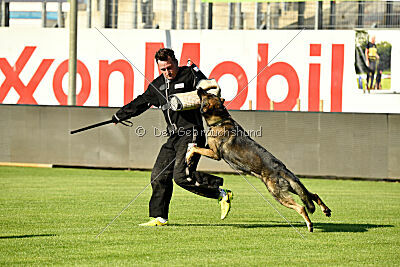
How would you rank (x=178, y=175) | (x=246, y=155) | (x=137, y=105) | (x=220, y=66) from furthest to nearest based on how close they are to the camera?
(x=220, y=66)
(x=137, y=105)
(x=178, y=175)
(x=246, y=155)

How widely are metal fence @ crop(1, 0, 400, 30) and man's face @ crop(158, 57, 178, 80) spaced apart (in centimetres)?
1173

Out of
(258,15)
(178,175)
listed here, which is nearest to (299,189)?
(178,175)

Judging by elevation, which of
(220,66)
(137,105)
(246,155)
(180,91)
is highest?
(220,66)

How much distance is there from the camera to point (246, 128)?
54.1 feet

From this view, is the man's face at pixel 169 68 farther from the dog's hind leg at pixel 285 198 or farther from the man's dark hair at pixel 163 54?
the dog's hind leg at pixel 285 198

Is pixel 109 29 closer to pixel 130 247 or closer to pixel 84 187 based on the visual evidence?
pixel 84 187

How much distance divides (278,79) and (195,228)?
39.5ft

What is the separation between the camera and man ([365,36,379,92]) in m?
20.0

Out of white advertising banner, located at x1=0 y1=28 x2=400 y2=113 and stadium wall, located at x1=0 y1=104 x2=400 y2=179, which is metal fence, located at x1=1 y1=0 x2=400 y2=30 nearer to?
white advertising banner, located at x1=0 y1=28 x2=400 y2=113

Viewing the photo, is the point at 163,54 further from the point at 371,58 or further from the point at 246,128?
the point at 371,58

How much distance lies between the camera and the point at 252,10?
70.0ft

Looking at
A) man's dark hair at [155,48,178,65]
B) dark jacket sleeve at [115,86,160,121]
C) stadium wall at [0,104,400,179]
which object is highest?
man's dark hair at [155,48,178,65]

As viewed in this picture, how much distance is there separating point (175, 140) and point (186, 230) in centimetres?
111

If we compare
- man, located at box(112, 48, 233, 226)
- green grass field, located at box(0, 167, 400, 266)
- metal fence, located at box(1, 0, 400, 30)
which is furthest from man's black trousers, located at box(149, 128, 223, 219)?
metal fence, located at box(1, 0, 400, 30)
